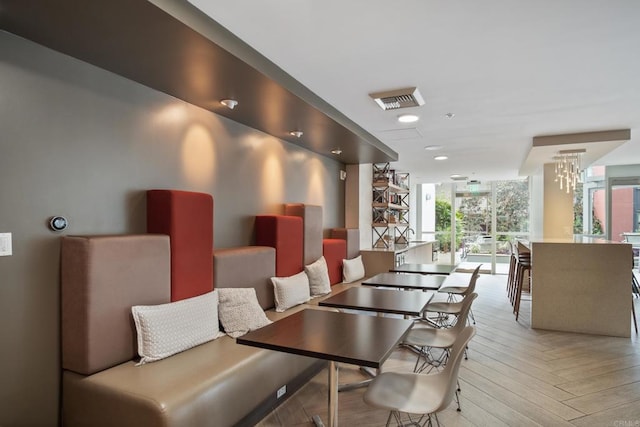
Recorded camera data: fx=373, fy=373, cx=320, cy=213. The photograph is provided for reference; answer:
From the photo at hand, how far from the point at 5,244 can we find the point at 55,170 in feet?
1.60

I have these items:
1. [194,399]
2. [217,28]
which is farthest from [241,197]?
[194,399]

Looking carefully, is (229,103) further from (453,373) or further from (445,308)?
(445,308)

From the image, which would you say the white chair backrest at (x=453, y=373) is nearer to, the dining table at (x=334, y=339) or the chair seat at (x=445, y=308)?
the dining table at (x=334, y=339)

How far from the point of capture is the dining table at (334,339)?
190 cm

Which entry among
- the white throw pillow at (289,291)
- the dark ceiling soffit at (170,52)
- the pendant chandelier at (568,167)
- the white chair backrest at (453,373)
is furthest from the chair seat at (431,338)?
the pendant chandelier at (568,167)

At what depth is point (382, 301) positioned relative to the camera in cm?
313

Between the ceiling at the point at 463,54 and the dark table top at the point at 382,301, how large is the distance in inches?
70.9

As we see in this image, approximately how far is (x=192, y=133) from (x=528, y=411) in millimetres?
3404

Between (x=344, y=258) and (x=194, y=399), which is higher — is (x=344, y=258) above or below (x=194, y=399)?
above

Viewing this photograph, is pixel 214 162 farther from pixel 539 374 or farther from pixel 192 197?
pixel 539 374

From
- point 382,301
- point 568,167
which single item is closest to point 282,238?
point 382,301

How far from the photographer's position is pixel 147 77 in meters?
2.61

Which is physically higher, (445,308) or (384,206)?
(384,206)

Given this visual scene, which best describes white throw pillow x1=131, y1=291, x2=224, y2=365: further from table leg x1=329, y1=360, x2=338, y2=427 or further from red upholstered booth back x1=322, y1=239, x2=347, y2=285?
red upholstered booth back x1=322, y1=239, x2=347, y2=285
